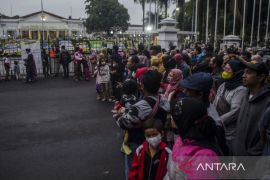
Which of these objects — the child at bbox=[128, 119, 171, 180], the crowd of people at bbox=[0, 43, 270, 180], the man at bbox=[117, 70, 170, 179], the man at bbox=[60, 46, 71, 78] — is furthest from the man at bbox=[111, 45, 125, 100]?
the child at bbox=[128, 119, 171, 180]

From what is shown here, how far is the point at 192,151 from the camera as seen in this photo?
224 centimetres

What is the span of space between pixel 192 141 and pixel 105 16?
7865 centimetres

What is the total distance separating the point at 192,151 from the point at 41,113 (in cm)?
804

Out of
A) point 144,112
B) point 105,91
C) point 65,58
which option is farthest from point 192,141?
point 65,58

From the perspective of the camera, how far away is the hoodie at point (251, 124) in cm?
301

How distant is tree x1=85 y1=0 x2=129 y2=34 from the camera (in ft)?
254

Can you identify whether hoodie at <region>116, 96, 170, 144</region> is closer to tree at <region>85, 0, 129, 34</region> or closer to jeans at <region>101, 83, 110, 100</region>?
jeans at <region>101, 83, 110, 100</region>

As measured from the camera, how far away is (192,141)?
228 cm

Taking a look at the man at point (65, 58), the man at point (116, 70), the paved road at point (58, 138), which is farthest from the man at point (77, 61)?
the man at point (116, 70)

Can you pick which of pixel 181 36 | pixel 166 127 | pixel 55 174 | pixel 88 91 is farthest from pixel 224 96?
pixel 181 36

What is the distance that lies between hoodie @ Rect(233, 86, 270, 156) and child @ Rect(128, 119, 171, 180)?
725mm

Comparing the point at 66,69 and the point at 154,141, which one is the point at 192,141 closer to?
the point at 154,141

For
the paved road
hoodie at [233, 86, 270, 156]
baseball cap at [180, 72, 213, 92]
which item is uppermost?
baseball cap at [180, 72, 213, 92]

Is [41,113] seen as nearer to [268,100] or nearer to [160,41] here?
[268,100]
